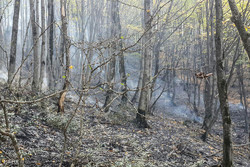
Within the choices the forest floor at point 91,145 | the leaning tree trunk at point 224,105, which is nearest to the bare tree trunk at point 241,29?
the leaning tree trunk at point 224,105

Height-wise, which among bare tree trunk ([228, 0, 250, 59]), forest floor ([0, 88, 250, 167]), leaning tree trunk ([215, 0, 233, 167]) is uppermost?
bare tree trunk ([228, 0, 250, 59])

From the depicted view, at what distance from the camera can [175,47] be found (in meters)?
18.8

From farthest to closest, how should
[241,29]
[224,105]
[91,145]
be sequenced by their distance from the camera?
[91,145] < [224,105] < [241,29]

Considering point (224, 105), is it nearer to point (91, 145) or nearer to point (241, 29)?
point (241, 29)

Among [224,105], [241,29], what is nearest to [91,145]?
[224,105]

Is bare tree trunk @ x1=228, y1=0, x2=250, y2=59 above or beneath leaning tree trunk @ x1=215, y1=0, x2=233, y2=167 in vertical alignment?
above

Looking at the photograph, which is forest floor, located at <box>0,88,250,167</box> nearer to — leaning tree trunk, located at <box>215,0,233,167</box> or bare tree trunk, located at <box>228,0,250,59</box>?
leaning tree trunk, located at <box>215,0,233,167</box>

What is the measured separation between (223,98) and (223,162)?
1.06 metres

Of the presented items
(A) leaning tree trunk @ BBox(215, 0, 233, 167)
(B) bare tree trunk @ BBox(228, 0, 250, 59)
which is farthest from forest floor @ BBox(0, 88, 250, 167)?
(B) bare tree trunk @ BBox(228, 0, 250, 59)

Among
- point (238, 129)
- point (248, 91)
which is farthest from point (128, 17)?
point (238, 129)

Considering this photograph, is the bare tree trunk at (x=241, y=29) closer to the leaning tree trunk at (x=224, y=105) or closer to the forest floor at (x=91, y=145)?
the leaning tree trunk at (x=224, y=105)

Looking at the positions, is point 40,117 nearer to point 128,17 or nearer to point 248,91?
point 248,91

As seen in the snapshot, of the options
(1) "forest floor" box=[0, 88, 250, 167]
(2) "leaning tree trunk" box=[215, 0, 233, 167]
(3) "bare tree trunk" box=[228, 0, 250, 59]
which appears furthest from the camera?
(2) "leaning tree trunk" box=[215, 0, 233, 167]

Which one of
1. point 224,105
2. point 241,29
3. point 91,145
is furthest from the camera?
point 91,145
